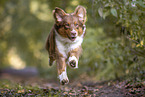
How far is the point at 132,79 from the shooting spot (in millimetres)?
6352

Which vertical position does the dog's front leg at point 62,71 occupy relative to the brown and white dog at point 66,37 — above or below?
below

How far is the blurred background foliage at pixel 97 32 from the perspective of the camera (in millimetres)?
5978

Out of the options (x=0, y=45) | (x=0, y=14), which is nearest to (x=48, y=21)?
(x=0, y=14)

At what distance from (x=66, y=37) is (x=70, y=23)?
359 mm

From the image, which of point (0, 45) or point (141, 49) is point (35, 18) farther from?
point (141, 49)

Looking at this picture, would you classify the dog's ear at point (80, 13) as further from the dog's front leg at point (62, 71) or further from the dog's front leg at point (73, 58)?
the dog's front leg at point (62, 71)

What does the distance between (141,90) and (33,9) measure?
11.2 meters

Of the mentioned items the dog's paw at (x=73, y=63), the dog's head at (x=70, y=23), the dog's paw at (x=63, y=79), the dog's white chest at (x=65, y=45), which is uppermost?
the dog's head at (x=70, y=23)

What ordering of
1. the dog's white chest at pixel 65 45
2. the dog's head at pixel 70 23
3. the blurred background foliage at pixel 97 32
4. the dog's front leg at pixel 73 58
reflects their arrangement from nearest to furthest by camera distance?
the dog's head at pixel 70 23 → the dog's front leg at pixel 73 58 → the dog's white chest at pixel 65 45 → the blurred background foliage at pixel 97 32

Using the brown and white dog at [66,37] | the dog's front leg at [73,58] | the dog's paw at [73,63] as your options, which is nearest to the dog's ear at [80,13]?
the brown and white dog at [66,37]

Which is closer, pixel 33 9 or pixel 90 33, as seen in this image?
pixel 90 33

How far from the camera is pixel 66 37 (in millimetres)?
4887

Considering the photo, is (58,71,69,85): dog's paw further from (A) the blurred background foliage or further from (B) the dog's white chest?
(A) the blurred background foliage

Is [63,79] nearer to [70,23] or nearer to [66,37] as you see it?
[66,37]
